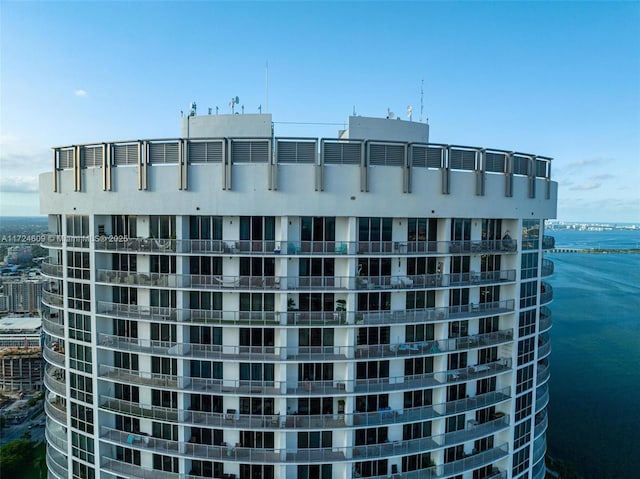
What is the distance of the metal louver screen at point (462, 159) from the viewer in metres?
24.7

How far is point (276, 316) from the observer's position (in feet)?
77.9

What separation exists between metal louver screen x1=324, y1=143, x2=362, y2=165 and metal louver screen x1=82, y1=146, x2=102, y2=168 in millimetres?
14035

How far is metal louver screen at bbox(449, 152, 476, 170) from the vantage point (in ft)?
81.0

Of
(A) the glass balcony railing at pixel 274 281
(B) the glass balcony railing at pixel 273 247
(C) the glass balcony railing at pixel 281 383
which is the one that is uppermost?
(B) the glass balcony railing at pixel 273 247

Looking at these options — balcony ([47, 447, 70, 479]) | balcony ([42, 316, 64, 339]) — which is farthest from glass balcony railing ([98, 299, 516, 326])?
balcony ([47, 447, 70, 479])

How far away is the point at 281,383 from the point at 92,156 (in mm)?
18123

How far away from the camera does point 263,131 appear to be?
1085 inches

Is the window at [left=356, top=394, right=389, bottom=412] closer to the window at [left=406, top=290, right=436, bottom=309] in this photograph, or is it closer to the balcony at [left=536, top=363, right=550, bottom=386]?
the window at [left=406, top=290, right=436, bottom=309]

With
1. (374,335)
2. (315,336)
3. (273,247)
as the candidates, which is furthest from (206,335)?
(374,335)

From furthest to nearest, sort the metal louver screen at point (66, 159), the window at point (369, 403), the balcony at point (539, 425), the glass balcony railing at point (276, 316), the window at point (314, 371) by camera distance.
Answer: the balcony at point (539, 425) → the metal louver screen at point (66, 159) → the window at point (369, 403) → the window at point (314, 371) → the glass balcony railing at point (276, 316)

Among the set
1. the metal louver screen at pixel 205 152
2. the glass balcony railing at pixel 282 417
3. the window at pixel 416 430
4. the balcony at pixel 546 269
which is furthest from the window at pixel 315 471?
the balcony at pixel 546 269

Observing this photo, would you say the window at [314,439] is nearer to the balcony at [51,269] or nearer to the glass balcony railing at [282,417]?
the glass balcony railing at [282,417]

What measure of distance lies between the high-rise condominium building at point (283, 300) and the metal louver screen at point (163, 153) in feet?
0.22

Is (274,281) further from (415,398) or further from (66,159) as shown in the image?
(66,159)
